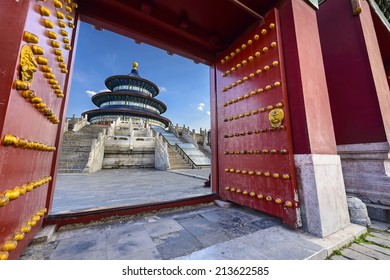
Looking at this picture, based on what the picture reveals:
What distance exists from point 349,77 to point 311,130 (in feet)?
5.91

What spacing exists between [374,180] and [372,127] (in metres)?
0.78

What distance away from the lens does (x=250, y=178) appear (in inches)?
90.7

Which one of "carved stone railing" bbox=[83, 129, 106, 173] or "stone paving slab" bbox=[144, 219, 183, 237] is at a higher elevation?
"carved stone railing" bbox=[83, 129, 106, 173]

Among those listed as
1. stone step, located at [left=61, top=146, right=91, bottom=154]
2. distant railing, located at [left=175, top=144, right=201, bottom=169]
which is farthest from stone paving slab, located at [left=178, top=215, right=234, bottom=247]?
stone step, located at [left=61, top=146, right=91, bottom=154]

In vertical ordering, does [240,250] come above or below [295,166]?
below

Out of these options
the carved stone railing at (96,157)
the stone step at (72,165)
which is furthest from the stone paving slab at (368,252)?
the stone step at (72,165)

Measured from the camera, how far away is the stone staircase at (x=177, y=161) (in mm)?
11709

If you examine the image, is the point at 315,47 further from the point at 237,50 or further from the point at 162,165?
the point at 162,165

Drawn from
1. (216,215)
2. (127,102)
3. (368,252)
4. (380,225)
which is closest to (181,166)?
(216,215)

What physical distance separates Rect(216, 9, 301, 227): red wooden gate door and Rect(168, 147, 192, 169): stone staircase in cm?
903

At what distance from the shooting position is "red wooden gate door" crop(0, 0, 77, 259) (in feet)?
3.08

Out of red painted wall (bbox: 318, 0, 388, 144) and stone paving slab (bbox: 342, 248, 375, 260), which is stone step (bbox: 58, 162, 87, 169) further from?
red painted wall (bbox: 318, 0, 388, 144)
